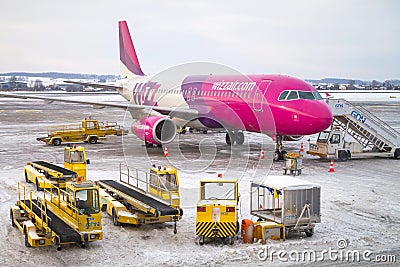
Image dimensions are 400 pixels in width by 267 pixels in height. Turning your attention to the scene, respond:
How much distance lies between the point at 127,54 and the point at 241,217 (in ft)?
101

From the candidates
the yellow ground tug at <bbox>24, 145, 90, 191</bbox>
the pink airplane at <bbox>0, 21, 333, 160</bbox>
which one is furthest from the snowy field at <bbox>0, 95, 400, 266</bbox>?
the pink airplane at <bbox>0, 21, 333, 160</bbox>

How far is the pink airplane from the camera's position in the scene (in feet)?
85.3

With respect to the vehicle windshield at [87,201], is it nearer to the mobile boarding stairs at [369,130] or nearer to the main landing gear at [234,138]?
the mobile boarding stairs at [369,130]

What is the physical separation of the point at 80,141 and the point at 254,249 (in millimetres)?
24431

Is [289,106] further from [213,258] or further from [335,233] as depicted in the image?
[213,258]

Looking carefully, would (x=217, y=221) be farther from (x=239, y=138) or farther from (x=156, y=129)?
(x=239, y=138)

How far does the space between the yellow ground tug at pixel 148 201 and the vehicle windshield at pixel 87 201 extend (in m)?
1.61

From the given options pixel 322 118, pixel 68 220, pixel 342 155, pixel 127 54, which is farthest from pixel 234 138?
pixel 68 220

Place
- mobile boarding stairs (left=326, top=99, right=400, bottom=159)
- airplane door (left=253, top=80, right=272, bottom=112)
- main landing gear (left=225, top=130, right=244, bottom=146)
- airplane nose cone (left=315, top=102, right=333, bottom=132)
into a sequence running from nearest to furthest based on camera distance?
airplane nose cone (left=315, top=102, right=333, bottom=132), airplane door (left=253, top=80, right=272, bottom=112), mobile boarding stairs (left=326, top=99, right=400, bottom=159), main landing gear (left=225, top=130, right=244, bottom=146)

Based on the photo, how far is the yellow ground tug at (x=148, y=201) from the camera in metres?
15.6

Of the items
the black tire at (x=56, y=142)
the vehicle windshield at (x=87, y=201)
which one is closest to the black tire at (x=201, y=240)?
the vehicle windshield at (x=87, y=201)

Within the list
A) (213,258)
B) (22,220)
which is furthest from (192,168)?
(213,258)

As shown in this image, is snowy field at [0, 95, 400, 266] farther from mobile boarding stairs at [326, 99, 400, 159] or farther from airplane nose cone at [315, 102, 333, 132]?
airplane nose cone at [315, 102, 333, 132]

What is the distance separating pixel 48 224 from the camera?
14133 mm
